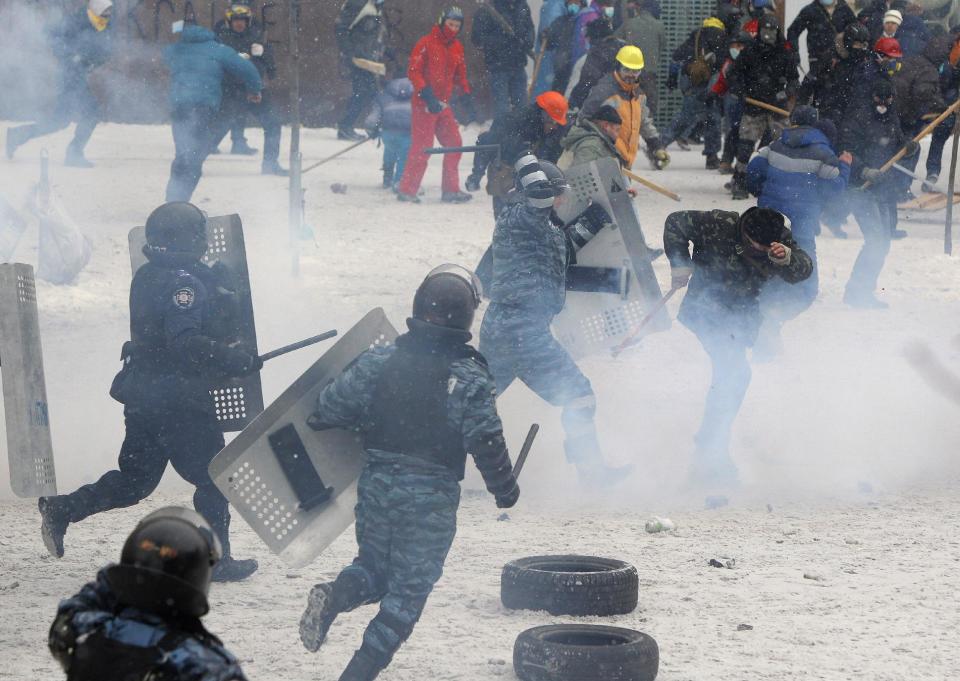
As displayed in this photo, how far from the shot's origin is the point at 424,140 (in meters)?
14.7

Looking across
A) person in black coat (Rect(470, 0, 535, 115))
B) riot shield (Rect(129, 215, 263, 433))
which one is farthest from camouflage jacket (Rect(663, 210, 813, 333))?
person in black coat (Rect(470, 0, 535, 115))

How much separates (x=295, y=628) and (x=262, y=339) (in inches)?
190

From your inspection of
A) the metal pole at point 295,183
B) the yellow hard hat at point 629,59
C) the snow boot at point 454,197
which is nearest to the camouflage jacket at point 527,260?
the yellow hard hat at point 629,59

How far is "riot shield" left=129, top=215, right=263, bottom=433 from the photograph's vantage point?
622cm

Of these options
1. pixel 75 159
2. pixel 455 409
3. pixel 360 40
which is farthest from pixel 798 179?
pixel 75 159

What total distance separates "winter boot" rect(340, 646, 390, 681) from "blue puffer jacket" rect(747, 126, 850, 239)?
5.15m

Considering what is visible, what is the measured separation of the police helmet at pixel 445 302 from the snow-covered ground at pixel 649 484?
49.7 inches

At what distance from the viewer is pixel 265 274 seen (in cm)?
1191

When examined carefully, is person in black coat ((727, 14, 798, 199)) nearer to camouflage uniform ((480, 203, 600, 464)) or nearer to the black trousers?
camouflage uniform ((480, 203, 600, 464))

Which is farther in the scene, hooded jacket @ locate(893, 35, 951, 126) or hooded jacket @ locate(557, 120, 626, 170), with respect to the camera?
hooded jacket @ locate(893, 35, 951, 126)

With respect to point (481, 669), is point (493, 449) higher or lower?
higher

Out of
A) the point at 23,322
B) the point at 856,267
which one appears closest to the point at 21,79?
the point at 856,267

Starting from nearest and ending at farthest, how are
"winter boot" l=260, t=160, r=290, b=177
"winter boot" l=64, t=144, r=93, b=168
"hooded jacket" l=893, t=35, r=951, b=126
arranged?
"hooded jacket" l=893, t=35, r=951, b=126 < "winter boot" l=64, t=144, r=93, b=168 < "winter boot" l=260, t=160, r=290, b=177

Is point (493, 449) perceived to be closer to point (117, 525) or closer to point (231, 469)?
point (231, 469)
